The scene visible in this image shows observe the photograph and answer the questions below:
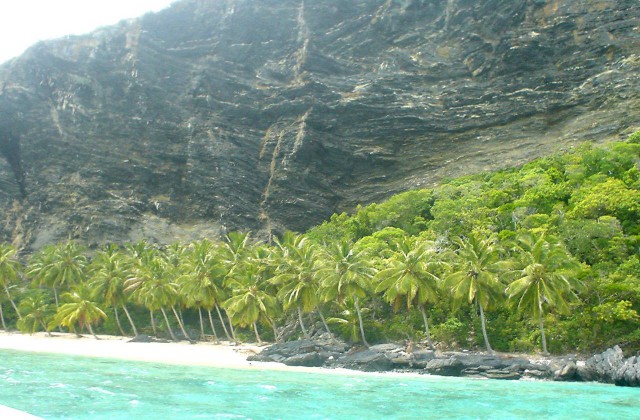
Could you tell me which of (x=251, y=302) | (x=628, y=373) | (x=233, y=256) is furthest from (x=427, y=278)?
(x=233, y=256)

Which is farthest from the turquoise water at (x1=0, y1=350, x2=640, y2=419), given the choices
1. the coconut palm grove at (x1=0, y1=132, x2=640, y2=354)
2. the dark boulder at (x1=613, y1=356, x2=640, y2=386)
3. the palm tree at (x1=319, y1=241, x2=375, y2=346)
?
the palm tree at (x1=319, y1=241, x2=375, y2=346)

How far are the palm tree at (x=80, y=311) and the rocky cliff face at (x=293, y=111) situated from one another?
907 inches

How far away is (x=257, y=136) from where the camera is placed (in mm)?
88938

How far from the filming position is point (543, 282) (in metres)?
33.8

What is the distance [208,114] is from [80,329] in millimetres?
41723

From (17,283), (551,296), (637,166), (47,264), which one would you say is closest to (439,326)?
(551,296)

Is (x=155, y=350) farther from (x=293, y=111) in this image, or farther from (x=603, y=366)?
(x=293, y=111)

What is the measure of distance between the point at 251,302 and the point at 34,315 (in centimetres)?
2665

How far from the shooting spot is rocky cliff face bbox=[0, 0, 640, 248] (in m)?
79.6

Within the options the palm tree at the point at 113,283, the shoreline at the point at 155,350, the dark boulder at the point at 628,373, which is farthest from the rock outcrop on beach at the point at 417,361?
the palm tree at the point at 113,283

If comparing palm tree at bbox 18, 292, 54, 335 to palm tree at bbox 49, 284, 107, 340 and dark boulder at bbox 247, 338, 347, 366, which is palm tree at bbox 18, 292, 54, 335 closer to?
palm tree at bbox 49, 284, 107, 340

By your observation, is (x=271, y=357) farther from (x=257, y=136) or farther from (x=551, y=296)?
(x=257, y=136)

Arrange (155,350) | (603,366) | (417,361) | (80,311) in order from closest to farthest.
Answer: (603,366), (417,361), (155,350), (80,311)

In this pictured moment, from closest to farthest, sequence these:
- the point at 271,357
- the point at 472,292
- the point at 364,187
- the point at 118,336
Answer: the point at 472,292 < the point at 271,357 < the point at 118,336 < the point at 364,187
